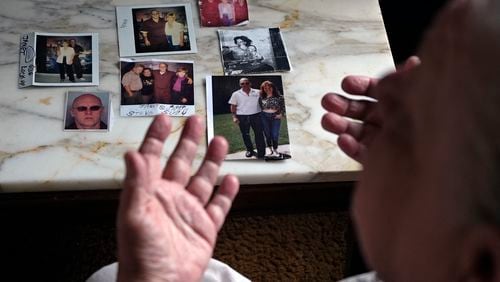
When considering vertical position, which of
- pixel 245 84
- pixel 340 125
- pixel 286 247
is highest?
pixel 245 84

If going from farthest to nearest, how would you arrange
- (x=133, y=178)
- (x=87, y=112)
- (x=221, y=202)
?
(x=87, y=112) < (x=221, y=202) < (x=133, y=178)

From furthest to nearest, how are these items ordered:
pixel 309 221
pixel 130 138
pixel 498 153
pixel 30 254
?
pixel 309 221 < pixel 30 254 < pixel 130 138 < pixel 498 153

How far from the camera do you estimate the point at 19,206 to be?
1.27 metres

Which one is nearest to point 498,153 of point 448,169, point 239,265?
point 448,169

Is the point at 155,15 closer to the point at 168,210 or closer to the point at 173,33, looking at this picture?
the point at 173,33

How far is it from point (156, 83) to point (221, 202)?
14.9 inches

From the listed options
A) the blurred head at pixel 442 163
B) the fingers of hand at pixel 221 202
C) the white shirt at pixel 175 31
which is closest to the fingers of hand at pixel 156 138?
the fingers of hand at pixel 221 202

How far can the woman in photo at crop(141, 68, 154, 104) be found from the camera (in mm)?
1267

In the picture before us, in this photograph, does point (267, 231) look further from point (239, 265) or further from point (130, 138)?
point (130, 138)

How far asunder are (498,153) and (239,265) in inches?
46.4

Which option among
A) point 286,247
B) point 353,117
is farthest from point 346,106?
point 286,247

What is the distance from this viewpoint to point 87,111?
4.05 feet

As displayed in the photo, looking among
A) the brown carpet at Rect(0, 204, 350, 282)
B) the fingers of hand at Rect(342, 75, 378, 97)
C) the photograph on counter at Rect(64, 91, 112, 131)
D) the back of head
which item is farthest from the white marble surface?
the back of head

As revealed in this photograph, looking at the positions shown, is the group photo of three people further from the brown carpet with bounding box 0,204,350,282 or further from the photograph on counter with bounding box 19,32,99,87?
the brown carpet with bounding box 0,204,350,282
